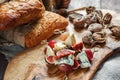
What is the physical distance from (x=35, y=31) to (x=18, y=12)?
0.27 ft

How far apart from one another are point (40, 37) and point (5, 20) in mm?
125

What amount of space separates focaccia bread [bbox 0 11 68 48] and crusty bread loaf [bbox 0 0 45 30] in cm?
3

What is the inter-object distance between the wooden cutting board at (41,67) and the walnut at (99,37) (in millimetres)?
19

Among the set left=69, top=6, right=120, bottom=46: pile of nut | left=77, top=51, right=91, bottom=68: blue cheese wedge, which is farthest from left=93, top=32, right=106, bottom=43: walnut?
left=77, top=51, right=91, bottom=68: blue cheese wedge

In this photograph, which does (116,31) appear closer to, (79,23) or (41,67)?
(79,23)

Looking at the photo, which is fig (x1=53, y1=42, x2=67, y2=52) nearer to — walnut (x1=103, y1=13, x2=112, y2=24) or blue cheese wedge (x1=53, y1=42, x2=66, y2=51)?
blue cheese wedge (x1=53, y1=42, x2=66, y2=51)

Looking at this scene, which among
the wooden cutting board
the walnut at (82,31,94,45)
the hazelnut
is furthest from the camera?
the hazelnut

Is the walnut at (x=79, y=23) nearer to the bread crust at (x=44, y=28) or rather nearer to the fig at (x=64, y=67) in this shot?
the bread crust at (x=44, y=28)

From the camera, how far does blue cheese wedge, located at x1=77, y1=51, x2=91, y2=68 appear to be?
2.08ft

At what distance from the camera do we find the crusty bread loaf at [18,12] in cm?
69

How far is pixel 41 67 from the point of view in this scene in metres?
0.65

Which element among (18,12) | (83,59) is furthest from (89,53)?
(18,12)

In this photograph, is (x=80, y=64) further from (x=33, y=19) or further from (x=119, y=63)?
(x=33, y=19)

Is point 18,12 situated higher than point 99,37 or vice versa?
point 18,12
